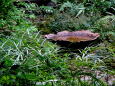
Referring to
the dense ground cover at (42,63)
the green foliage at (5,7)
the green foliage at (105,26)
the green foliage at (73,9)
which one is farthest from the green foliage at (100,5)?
the green foliage at (5,7)

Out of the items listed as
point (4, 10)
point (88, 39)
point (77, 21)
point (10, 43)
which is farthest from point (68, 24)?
point (10, 43)

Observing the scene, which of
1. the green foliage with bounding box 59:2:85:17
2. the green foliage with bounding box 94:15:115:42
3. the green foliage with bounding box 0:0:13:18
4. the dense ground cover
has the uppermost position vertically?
the green foliage with bounding box 0:0:13:18

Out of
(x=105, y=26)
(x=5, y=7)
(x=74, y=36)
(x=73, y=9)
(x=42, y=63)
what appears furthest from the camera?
(x=73, y=9)

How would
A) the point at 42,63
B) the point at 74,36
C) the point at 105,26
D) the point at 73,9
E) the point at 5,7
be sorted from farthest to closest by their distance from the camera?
the point at 73,9
the point at 105,26
the point at 74,36
the point at 5,7
the point at 42,63

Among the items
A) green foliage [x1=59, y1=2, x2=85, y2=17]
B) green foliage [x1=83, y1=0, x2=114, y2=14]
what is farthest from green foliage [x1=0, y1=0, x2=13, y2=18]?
green foliage [x1=83, y1=0, x2=114, y2=14]

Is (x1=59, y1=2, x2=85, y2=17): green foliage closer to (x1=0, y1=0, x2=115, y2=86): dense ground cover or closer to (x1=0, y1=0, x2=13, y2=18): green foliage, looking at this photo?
(x1=0, y1=0, x2=115, y2=86): dense ground cover

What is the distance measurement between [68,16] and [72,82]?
11.3ft

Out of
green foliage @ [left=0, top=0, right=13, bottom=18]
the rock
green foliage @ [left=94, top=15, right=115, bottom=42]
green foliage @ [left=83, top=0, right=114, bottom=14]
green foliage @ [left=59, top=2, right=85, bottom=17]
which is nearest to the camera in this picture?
green foliage @ [left=0, top=0, right=13, bottom=18]

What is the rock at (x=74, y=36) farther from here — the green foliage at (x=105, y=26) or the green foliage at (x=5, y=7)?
the green foliage at (x=5, y=7)

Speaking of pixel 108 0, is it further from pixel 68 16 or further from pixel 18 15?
pixel 18 15

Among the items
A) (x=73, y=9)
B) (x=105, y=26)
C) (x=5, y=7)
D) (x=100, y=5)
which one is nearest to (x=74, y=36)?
(x=105, y=26)

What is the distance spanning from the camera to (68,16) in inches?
204

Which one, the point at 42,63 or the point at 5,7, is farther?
the point at 5,7

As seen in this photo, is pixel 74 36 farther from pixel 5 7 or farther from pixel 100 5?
pixel 100 5
